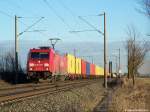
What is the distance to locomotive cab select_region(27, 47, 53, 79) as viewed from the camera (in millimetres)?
49688

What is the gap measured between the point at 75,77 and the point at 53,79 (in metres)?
22.3

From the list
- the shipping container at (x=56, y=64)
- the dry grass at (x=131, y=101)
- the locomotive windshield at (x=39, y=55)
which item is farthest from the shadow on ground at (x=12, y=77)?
the dry grass at (x=131, y=101)

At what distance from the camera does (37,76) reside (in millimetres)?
49938

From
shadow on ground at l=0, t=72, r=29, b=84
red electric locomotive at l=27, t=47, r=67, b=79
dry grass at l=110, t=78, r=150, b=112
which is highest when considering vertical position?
red electric locomotive at l=27, t=47, r=67, b=79

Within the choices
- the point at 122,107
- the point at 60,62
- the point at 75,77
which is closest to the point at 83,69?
the point at 75,77

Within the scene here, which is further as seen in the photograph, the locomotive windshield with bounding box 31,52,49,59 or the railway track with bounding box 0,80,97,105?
the locomotive windshield with bounding box 31,52,49,59

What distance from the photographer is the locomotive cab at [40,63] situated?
4969 cm

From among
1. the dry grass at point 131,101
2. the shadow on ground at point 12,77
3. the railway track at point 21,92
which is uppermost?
the shadow on ground at point 12,77

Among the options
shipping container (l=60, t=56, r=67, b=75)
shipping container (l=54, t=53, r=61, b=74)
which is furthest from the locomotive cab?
shipping container (l=60, t=56, r=67, b=75)

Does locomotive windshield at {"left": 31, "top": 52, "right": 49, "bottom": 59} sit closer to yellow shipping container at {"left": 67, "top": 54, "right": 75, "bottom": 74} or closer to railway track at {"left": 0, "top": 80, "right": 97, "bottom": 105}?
railway track at {"left": 0, "top": 80, "right": 97, "bottom": 105}

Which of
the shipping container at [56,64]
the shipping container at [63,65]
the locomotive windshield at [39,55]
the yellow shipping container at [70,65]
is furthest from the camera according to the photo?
the yellow shipping container at [70,65]

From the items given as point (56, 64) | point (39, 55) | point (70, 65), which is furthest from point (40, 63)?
point (70, 65)

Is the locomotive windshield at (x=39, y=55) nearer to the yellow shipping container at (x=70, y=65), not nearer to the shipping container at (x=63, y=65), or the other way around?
→ the shipping container at (x=63, y=65)

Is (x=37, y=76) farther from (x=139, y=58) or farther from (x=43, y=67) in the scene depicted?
(x=139, y=58)
